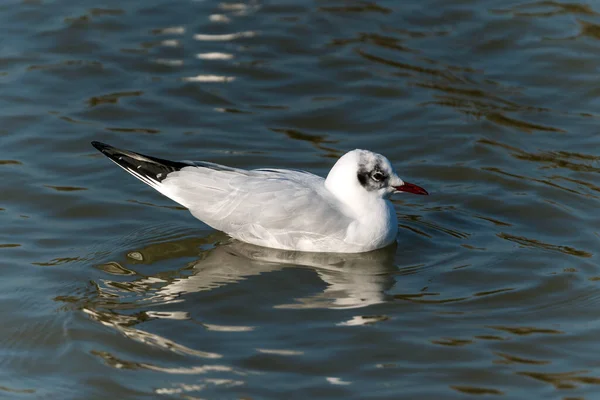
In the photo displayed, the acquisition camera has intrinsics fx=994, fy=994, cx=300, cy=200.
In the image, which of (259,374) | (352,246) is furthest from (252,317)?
(352,246)

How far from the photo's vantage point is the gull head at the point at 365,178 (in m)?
8.05

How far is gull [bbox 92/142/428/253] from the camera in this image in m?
7.93

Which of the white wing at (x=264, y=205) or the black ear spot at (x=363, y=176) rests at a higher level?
the black ear spot at (x=363, y=176)

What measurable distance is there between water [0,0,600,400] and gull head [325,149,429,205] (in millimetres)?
515

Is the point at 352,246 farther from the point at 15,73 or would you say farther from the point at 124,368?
the point at 15,73

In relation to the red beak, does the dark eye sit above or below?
above

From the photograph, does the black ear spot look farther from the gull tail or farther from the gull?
the gull tail

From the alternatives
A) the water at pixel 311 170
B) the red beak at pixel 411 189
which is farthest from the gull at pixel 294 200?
the water at pixel 311 170

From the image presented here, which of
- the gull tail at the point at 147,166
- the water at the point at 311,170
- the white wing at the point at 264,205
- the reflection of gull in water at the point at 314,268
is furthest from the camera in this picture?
the gull tail at the point at 147,166

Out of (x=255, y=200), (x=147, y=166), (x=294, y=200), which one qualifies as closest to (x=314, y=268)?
(x=294, y=200)

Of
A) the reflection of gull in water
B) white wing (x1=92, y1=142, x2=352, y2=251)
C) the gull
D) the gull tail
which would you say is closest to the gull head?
the gull

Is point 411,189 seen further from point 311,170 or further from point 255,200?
point 311,170

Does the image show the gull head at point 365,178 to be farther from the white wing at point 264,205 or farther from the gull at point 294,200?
the white wing at point 264,205

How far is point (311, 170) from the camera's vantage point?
31.3 feet
